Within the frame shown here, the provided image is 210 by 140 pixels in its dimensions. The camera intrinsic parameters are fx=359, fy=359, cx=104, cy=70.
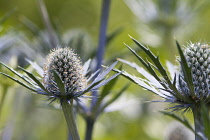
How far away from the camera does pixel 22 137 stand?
2219mm

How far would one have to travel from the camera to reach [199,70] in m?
0.96

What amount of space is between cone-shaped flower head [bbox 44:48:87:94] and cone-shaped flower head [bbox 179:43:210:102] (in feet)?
0.90

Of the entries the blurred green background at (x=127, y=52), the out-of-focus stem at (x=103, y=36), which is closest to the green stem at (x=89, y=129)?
the out-of-focus stem at (x=103, y=36)

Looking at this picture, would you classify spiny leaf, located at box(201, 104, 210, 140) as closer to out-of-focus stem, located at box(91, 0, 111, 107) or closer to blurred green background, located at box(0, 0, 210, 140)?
out-of-focus stem, located at box(91, 0, 111, 107)

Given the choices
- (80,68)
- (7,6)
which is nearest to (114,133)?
(80,68)

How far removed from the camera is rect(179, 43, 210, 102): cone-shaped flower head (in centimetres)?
91

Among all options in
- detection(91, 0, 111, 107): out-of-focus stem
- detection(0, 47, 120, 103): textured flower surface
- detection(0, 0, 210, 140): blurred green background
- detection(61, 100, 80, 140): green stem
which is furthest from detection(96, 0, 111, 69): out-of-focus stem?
detection(61, 100, 80, 140): green stem

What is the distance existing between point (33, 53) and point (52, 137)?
60.6 inches

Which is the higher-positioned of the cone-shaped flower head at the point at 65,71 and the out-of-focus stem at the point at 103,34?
the out-of-focus stem at the point at 103,34

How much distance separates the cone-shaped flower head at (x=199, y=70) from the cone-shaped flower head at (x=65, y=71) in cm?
27

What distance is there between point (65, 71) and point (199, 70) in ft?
1.18

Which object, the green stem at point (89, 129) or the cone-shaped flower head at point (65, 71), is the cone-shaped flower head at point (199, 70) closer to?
the cone-shaped flower head at point (65, 71)

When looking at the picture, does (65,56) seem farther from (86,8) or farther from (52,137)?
(86,8)

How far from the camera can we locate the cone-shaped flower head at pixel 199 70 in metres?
0.91
